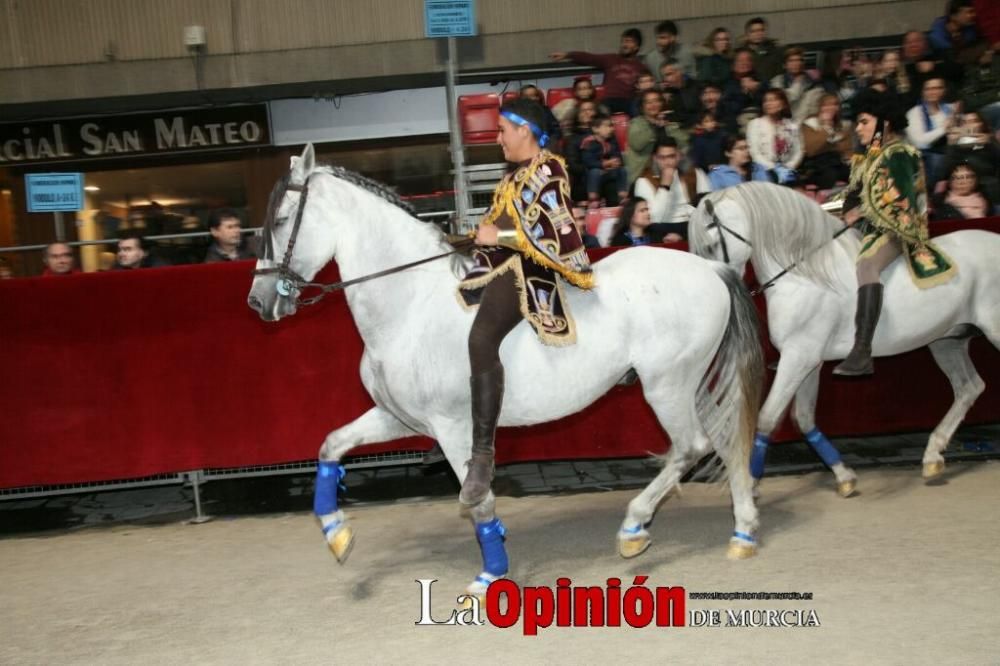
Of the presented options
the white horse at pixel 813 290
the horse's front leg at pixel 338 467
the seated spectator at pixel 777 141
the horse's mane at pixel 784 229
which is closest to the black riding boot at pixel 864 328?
the white horse at pixel 813 290

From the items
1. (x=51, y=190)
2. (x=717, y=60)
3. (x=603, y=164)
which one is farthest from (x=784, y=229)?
(x=51, y=190)

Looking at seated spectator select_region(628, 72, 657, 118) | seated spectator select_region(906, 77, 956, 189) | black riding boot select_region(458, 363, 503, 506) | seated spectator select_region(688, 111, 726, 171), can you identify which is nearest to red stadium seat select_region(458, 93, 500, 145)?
seated spectator select_region(628, 72, 657, 118)

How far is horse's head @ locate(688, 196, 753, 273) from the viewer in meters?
6.24

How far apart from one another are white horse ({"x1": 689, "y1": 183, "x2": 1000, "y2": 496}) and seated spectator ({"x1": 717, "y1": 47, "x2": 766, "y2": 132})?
278 cm

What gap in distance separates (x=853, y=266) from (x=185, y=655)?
4.61 metres

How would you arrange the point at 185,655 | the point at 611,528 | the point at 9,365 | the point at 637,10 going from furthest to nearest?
the point at 637,10 < the point at 9,365 < the point at 611,528 < the point at 185,655

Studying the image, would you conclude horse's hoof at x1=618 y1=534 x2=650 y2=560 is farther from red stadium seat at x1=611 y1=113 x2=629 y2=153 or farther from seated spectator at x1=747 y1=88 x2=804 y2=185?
red stadium seat at x1=611 y1=113 x2=629 y2=153

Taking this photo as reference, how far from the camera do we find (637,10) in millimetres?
13125

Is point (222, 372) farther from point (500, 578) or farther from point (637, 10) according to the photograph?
point (637, 10)

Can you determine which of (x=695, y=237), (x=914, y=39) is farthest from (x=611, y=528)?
(x=914, y=39)

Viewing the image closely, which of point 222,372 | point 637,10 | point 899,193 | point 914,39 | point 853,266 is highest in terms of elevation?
point 637,10

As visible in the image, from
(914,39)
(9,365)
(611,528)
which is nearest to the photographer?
(611,528)

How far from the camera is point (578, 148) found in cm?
866

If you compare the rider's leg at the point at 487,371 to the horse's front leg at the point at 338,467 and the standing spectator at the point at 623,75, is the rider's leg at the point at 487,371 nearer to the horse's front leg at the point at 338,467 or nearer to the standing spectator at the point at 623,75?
the horse's front leg at the point at 338,467
